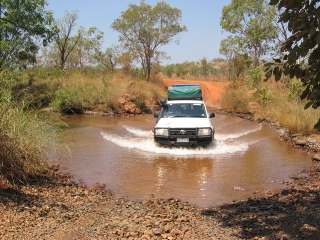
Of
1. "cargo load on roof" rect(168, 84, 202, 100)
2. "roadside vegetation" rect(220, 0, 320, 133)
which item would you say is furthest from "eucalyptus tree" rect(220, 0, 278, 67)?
"cargo load on roof" rect(168, 84, 202, 100)

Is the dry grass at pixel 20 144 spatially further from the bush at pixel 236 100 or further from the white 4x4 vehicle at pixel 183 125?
the bush at pixel 236 100

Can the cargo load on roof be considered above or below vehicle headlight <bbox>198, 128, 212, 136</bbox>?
above

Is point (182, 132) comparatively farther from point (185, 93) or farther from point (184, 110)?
point (185, 93)

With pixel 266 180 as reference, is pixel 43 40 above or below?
above

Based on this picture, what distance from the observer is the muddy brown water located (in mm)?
7656

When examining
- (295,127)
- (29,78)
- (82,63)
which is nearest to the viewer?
(295,127)

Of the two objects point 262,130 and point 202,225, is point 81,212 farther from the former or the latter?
point 262,130

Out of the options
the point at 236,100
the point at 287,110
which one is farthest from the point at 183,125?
the point at 236,100

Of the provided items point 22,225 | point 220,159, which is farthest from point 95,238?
point 220,159

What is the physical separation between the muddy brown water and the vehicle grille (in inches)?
22.3

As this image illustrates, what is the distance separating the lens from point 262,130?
17.2 m

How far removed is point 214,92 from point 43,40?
765 inches

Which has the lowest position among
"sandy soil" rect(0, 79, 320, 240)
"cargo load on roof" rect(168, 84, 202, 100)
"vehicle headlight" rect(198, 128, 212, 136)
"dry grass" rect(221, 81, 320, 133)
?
"sandy soil" rect(0, 79, 320, 240)

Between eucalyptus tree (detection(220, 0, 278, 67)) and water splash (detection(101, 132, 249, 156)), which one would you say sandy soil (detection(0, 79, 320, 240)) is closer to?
water splash (detection(101, 132, 249, 156))
